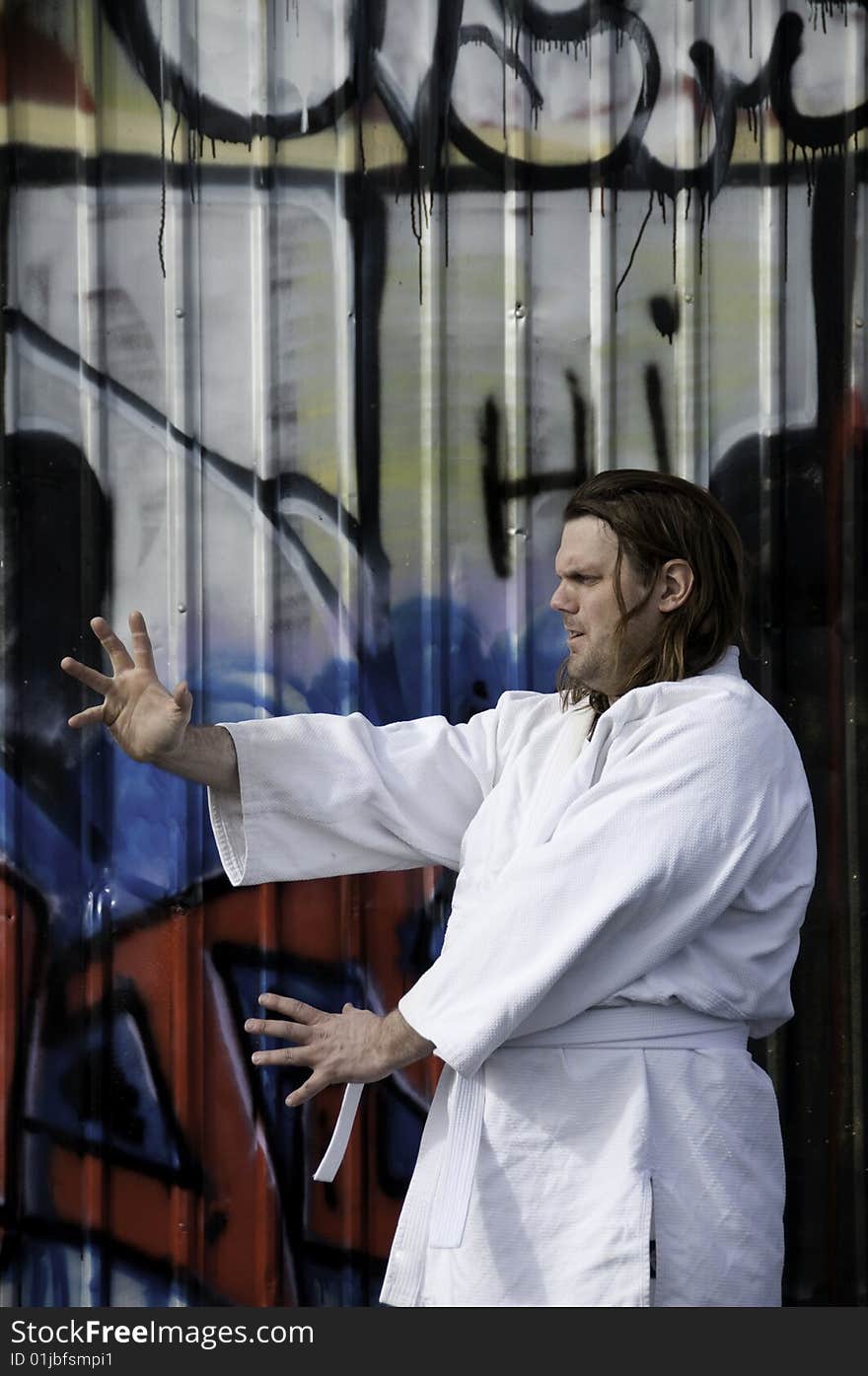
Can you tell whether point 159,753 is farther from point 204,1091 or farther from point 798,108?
point 798,108

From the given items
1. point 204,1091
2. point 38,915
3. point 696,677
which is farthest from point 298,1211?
point 696,677

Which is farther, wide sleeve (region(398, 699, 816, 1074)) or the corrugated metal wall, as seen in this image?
the corrugated metal wall

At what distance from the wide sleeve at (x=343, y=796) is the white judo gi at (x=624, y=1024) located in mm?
217

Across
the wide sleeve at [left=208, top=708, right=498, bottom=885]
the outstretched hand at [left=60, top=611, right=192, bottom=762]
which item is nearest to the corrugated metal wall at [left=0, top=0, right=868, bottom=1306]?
the wide sleeve at [left=208, top=708, right=498, bottom=885]

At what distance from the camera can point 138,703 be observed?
2.17 m

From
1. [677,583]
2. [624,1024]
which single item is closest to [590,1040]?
[624,1024]

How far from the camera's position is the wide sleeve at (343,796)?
2273mm

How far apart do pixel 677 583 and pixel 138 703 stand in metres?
0.86

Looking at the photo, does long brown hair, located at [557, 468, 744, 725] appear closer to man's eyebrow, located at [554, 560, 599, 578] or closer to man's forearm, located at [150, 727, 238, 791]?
man's eyebrow, located at [554, 560, 599, 578]

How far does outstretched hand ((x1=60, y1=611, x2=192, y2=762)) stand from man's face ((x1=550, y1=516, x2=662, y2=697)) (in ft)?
2.03

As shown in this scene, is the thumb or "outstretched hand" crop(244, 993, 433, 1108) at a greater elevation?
the thumb

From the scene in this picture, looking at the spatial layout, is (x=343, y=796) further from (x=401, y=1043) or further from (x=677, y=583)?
(x=677, y=583)

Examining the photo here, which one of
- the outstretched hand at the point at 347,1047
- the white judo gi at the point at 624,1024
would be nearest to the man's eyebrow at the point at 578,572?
the white judo gi at the point at 624,1024

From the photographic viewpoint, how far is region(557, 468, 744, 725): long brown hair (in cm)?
214
